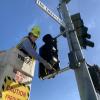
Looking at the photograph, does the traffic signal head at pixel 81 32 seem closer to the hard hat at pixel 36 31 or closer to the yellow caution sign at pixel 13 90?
the hard hat at pixel 36 31

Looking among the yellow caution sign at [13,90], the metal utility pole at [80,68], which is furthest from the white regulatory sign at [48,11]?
the yellow caution sign at [13,90]

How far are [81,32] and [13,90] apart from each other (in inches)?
140

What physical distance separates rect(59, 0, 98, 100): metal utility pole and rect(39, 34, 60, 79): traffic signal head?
46 cm

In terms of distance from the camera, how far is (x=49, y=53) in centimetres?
693

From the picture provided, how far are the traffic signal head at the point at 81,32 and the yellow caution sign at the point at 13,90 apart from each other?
300 cm

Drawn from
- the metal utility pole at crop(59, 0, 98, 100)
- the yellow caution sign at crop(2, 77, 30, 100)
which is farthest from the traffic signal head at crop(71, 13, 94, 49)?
the yellow caution sign at crop(2, 77, 30, 100)

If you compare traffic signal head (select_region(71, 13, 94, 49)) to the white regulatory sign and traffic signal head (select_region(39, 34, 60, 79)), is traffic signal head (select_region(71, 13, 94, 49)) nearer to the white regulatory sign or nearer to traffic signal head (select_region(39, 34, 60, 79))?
the white regulatory sign

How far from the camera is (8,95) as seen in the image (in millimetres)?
4734

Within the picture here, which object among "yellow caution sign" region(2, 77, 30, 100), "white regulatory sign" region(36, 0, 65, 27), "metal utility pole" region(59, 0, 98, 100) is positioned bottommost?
"yellow caution sign" region(2, 77, 30, 100)

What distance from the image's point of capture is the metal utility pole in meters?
6.20

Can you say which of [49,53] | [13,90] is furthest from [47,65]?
[13,90]

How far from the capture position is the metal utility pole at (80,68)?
6.20 meters

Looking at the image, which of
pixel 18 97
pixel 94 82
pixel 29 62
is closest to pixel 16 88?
pixel 18 97

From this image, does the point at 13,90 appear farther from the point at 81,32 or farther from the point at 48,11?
the point at 81,32
